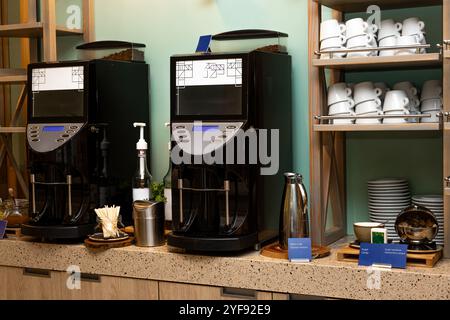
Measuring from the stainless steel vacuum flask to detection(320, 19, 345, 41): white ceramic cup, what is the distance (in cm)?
51

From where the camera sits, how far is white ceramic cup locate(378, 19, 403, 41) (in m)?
2.46

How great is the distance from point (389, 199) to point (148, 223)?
921mm

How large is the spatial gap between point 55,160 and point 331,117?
1.09 m

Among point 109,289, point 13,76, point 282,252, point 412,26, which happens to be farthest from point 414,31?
point 13,76

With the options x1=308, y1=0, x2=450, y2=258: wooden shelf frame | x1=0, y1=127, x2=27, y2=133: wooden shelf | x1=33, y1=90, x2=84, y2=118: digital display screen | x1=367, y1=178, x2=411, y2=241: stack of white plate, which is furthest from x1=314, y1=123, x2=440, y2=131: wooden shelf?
x1=0, y1=127, x2=27, y2=133: wooden shelf

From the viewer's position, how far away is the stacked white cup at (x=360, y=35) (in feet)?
8.11

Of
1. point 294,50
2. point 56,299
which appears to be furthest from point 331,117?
point 56,299

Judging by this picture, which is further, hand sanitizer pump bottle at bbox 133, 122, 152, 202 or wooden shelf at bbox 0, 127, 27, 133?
wooden shelf at bbox 0, 127, 27, 133

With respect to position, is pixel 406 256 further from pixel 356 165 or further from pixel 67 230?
pixel 67 230

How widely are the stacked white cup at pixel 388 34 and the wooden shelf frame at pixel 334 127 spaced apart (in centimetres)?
5

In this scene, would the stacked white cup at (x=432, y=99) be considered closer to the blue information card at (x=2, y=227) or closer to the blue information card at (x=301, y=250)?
the blue information card at (x=301, y=250)

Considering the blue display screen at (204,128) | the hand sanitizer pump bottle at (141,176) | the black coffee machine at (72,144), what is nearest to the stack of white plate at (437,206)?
the blue display screen at (204,128)

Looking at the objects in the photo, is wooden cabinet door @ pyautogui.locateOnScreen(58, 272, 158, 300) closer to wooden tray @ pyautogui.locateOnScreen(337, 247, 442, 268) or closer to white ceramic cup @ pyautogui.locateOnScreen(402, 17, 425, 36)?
wooden tray @ pyautogui.locateOnScreen(337, 247, 442, 268)

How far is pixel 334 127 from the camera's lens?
2.49 meters
